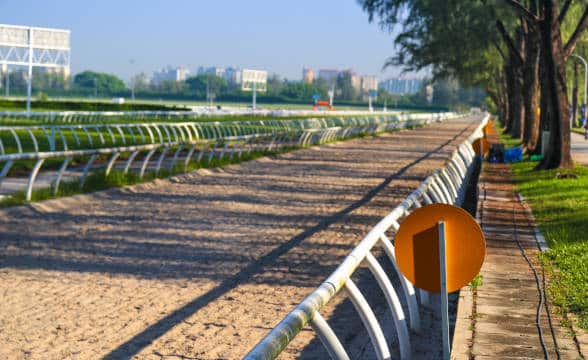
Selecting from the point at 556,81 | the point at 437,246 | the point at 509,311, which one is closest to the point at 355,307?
the point at 437,246

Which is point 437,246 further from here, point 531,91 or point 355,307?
point 531,91

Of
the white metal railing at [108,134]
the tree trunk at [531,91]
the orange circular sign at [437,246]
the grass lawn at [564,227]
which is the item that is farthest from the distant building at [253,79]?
the orange circular sign at [437,246]

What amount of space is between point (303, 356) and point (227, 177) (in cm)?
1358

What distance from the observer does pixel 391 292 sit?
18.4ft

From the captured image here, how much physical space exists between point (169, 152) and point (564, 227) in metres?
17.3

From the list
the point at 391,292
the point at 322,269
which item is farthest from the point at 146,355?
the point at 322,269

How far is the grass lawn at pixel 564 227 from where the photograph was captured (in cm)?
730

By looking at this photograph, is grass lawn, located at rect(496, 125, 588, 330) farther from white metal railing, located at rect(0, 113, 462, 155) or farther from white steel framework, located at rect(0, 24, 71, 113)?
white steel framework, located at rect(0, 24, 71, 113)

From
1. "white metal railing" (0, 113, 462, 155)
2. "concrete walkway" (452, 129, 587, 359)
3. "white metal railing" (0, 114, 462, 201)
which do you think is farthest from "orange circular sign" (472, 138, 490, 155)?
"concrete walkway" (452, 129, 587, 359)

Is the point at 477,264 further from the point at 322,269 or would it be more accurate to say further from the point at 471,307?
the point at 322,269

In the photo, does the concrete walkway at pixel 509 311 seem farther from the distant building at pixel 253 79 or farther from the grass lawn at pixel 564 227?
the distant building at pixel 253 79

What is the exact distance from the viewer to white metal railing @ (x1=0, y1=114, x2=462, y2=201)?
46.3 feet

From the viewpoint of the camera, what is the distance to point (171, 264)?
29.7ft

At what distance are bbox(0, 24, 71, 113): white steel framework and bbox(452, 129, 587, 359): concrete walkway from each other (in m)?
62.2
